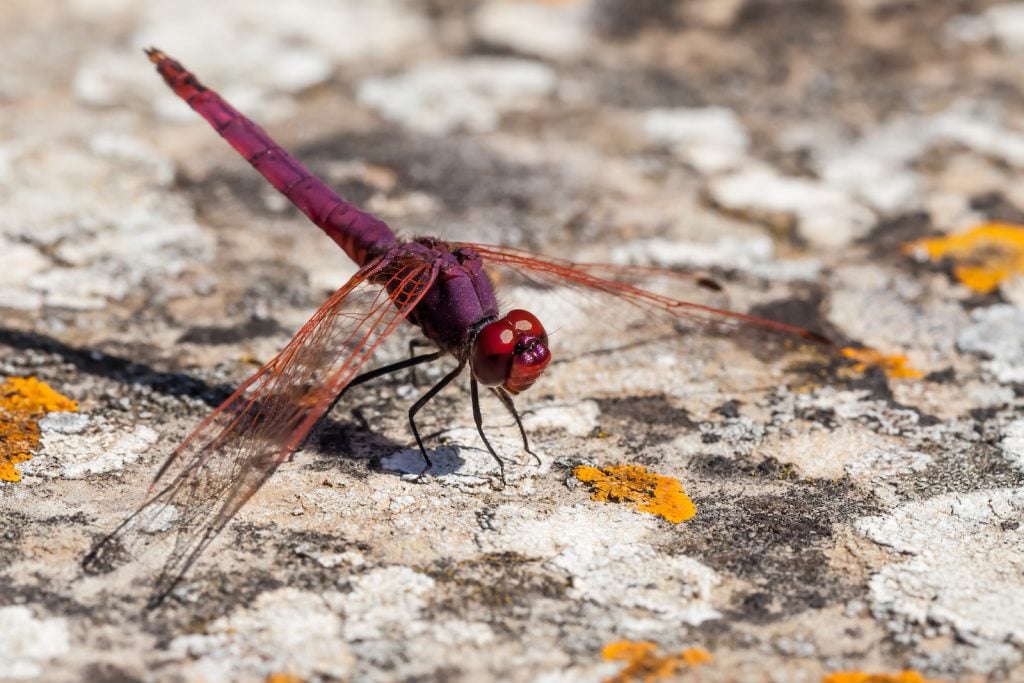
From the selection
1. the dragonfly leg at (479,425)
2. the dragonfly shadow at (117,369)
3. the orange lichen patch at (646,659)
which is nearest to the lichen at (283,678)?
the orange lichen patch at (646,659)

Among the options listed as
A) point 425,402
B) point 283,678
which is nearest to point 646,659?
point 283,678

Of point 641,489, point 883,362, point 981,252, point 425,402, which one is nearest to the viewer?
point 641,489

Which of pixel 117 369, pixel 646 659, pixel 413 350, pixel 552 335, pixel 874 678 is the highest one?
pixel 552 335

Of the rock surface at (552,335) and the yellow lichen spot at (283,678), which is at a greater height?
the rock surface at (552,335)

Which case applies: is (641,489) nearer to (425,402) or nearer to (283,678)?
(425,402)

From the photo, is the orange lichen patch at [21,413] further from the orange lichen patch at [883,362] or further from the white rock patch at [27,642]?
the orange lichen patch at [883,362]

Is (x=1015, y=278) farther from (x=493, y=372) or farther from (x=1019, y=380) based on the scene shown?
(x=493, y=372)
